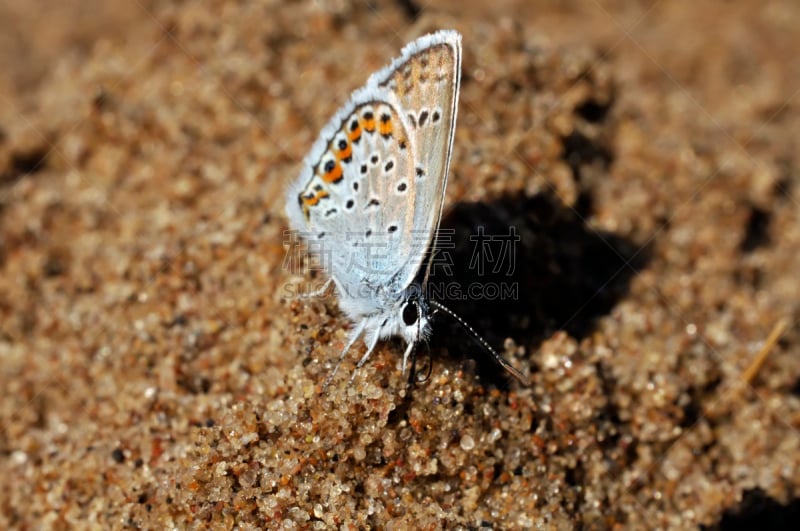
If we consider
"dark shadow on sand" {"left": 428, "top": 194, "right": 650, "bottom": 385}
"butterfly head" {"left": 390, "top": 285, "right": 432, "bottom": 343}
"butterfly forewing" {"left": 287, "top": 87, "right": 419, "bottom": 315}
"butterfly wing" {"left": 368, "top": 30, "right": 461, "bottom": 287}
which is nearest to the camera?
"butterfly wing" {"left": 368, "top": 30, "right": 461, "bottom": 287}

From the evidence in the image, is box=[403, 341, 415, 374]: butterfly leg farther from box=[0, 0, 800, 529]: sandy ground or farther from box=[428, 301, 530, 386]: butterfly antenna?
box=[428, 301, 530, 386]: butterfly antenna

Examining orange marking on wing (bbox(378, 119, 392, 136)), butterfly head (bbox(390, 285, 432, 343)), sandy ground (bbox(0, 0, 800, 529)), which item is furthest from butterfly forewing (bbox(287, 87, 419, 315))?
sandy ground (bbox(0, 0, 800, 529))

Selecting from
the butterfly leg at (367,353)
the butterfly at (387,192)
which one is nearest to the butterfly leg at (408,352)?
the butterfly at (387,192)

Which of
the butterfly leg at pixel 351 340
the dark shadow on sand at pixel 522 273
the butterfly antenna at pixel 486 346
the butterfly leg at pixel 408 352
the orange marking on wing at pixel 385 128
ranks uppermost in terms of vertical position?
the orange marking on wing at pixel 385 128

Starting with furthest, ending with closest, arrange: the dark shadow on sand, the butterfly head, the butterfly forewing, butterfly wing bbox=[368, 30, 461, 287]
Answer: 1. the dark shadow on sand
2. the butterfly forewing
3. the butterfly head
4. butterfly wing bbox=[368, 30, 461, 287]

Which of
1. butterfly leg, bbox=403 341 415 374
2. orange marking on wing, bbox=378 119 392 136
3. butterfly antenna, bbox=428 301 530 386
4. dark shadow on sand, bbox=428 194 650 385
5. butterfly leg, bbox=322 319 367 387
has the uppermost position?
orange marking on wing, bbox=378 119 392 136

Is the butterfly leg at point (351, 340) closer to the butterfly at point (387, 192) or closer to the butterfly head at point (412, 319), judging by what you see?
the butterfly at point (387, 192)

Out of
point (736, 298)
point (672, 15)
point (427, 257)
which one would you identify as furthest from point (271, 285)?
point (672, 15)

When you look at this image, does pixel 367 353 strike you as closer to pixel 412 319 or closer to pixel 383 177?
pixel 412 319

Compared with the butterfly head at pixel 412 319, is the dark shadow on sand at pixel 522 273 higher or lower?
higher
